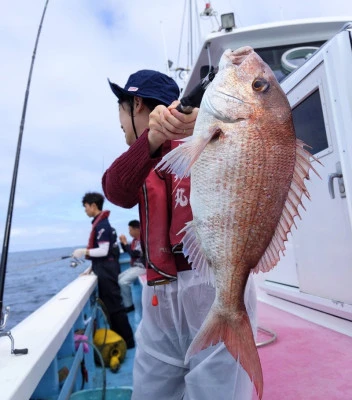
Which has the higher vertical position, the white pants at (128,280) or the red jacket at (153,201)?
the red jacket at (153,201)

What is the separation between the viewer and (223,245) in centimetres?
129

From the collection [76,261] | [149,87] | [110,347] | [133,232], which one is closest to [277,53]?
[149,87]

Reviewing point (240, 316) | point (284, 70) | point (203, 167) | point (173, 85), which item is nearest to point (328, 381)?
point (240, 316)

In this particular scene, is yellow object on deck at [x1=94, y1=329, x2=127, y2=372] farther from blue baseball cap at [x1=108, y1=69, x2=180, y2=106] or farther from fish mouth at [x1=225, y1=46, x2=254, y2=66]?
fish mouth at [x1=225, y1=46, x2=254, y2=66]

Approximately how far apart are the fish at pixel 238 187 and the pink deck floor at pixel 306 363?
1.23m

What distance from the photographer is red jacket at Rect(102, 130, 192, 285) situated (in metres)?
1.51

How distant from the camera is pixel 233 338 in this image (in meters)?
1.24

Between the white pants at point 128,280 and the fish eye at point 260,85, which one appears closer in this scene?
the fish eye at point 260,85

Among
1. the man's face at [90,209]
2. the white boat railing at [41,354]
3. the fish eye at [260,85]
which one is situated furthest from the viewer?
the man's face at [90,209]

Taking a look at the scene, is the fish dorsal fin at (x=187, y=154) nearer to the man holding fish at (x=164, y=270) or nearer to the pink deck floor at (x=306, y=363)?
the man holding fish at (x=164, y=270)

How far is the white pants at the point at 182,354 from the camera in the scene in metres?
1.46

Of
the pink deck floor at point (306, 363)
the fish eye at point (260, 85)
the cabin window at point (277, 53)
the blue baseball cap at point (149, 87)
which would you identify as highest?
the cabin window at point (277, 53)

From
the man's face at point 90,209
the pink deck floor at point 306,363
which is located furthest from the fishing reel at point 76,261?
the pink deck floor at point 306,363

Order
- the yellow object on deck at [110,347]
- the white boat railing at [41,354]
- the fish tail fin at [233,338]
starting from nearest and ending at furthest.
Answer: the fish tail fin at [233,338] < the white boat railing at [41,354] < the yellow object on deck at [110,347]
